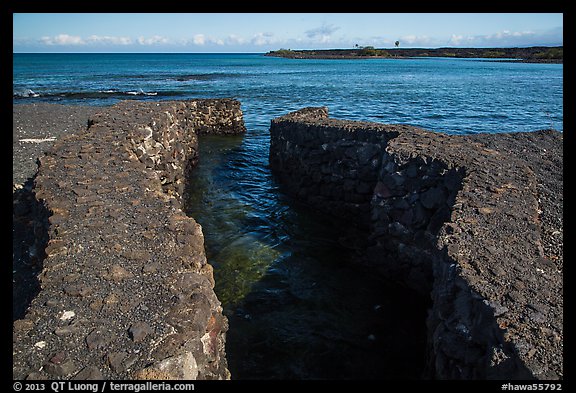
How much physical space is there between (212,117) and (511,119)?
19044mm

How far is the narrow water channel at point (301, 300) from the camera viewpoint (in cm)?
653

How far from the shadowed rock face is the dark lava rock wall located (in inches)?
113

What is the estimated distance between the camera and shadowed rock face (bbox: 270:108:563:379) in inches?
159

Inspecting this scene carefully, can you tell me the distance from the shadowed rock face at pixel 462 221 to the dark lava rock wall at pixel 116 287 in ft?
9.43

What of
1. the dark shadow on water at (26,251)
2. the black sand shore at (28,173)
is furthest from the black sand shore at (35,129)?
the dark shadow on water at (26,251)

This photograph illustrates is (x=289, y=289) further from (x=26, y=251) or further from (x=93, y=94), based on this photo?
(x=93, y=94)

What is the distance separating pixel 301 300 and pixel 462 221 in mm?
3650

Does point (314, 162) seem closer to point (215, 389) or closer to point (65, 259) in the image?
point (65, 259)

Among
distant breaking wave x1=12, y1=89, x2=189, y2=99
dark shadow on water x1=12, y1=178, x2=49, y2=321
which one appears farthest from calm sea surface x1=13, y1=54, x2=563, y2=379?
distant breaking wave x1=12, y1=89, x2=189, y2=99

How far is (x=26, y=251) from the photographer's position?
23.2 ft
